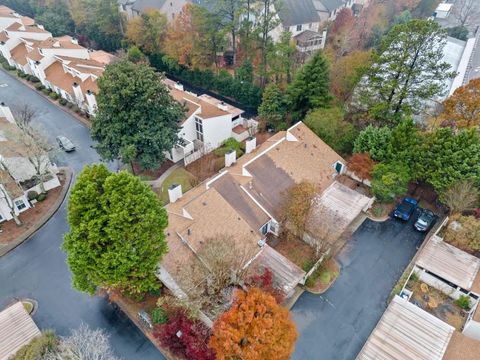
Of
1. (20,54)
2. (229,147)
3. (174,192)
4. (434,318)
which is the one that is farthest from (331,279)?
(20,54)

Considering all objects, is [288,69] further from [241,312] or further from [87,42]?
[87,42]

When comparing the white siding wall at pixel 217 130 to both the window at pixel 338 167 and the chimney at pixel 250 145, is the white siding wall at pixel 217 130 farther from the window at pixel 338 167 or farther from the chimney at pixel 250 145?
the window at pixel 338 167

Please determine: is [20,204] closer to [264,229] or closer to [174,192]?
[174,192]

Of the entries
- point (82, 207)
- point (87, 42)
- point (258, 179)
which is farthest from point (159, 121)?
point (87, 42)

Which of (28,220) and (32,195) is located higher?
(32,195)

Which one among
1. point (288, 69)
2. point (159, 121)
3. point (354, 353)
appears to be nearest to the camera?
point (354, 353)

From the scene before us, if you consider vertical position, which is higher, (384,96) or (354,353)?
(384,96)

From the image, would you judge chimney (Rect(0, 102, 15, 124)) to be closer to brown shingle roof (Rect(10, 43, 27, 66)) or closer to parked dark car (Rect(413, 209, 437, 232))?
brown shingle roof (Rect(10, 43, 27, 66))
